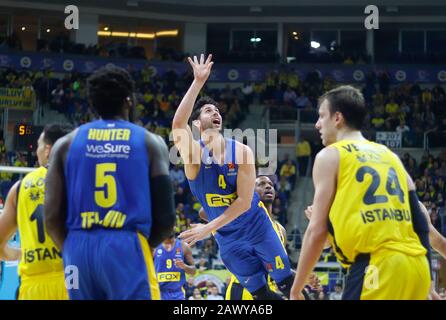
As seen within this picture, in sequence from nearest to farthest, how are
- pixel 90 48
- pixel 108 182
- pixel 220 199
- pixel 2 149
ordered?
pixel 108 182
pixel 220 199
pixel 2 149
pixel 90 48

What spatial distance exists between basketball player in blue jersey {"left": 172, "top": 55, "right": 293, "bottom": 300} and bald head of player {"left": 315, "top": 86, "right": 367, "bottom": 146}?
262 centimetres

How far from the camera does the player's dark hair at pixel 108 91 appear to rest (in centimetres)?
551

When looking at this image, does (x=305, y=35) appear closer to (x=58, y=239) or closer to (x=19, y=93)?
(x=19, y=93)

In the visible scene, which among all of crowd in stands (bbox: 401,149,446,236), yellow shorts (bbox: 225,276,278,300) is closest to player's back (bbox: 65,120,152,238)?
yellow shorts (bbox: 225,276,278,300)

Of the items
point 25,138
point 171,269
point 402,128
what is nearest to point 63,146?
point 171,269

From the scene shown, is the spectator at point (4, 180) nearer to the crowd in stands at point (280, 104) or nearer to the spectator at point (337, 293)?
the crowd in stands at point (280, 104)

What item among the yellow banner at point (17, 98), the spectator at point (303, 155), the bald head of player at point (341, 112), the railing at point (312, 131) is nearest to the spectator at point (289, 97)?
the railing at point (312, 131)

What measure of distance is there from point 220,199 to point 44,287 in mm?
3012

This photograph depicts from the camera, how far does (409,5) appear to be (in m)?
33.1

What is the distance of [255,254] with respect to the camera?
28.9ft

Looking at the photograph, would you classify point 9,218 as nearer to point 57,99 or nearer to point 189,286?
point 189,286

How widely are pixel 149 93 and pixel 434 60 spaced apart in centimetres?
1121

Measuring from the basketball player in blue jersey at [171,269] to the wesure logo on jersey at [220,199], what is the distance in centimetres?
367
